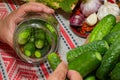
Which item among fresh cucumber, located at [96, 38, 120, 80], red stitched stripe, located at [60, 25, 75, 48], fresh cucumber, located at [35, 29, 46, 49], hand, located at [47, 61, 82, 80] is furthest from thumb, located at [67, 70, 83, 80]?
red stitched stripe, located at [60, 25, 75, 48]

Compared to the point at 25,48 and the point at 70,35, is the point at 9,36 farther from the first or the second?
the point at 70,35

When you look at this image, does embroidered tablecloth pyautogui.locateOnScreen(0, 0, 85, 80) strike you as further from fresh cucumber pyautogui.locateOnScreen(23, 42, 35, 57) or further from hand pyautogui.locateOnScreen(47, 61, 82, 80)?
hand pyautogui.locateOnScreen(47, 61, 82, 80)

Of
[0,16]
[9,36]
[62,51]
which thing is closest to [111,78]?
[62,51]

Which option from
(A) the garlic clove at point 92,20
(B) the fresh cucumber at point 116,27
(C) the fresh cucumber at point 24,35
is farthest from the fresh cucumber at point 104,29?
(C) the fresh cucumber at point 24,35

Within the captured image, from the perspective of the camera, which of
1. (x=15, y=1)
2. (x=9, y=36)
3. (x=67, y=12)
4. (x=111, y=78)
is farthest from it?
(x=15, y=1)

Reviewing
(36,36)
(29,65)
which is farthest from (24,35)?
(29,65)

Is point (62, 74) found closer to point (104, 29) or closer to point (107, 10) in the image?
point (104, 29)

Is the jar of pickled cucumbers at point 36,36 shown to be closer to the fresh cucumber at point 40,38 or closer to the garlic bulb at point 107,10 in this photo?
the fresh cucumber at point 40,38
